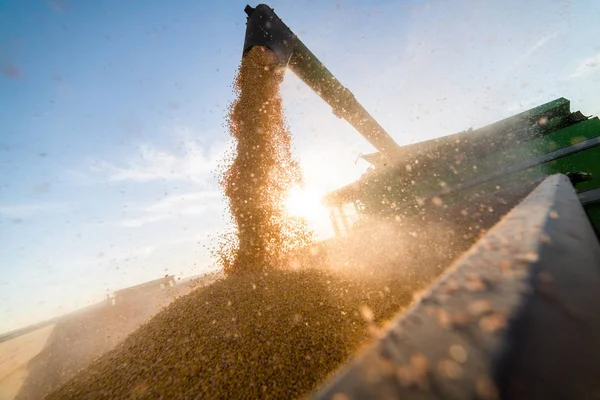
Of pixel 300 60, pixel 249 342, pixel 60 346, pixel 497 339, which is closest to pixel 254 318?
pixel 249 342

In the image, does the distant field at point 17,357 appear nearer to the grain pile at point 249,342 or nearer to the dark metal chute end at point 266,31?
the grain pile at point 249,342

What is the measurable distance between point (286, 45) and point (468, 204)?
188 inches

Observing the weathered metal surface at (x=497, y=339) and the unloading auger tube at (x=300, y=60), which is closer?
the weathered metal surface at (x=497, y=339)

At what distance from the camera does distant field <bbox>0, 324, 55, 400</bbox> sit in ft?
32.4

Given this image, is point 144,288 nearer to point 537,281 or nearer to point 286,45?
point 286,45

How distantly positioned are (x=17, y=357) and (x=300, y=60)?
1880cm

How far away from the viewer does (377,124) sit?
298 inches

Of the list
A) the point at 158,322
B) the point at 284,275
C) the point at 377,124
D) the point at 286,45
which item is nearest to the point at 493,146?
the point at 377,124

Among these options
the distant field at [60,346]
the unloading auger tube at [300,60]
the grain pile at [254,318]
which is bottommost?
the distant field at [60,346]

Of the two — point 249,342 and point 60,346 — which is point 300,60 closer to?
point 249,342

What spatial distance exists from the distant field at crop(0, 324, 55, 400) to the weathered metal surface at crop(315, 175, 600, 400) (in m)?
16.2

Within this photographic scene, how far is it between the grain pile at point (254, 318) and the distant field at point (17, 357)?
1112 cm

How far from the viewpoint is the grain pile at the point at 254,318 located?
2.63 meters

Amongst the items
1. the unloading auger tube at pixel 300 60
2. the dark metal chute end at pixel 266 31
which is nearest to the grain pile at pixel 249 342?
the unloading auger tube at pixel 300 60
